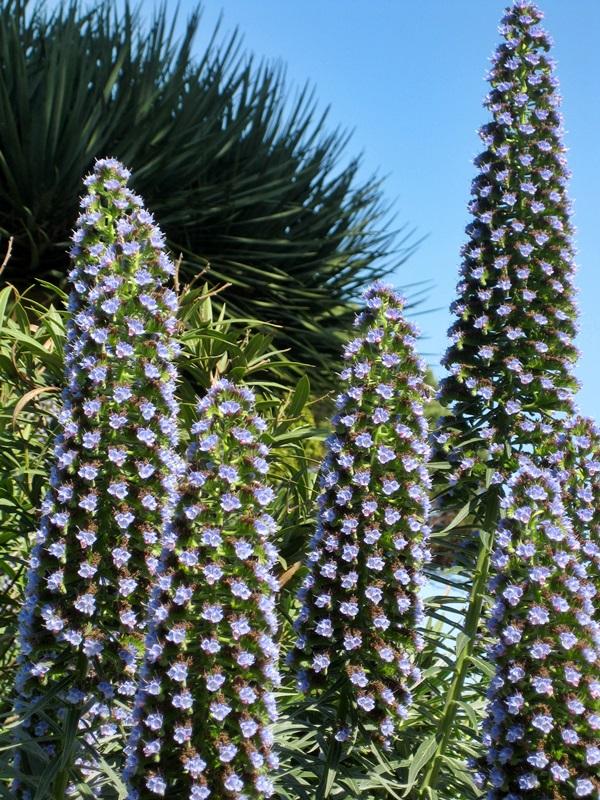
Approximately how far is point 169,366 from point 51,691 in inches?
40.9

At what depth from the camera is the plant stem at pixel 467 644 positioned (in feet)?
12.5

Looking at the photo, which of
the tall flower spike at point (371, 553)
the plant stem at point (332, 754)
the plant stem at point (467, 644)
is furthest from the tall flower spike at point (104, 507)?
the plant stem at point (467, 644)

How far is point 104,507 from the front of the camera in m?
3.18

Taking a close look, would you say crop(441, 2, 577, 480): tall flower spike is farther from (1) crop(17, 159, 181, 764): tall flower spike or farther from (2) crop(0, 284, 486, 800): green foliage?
(1) crop(17, 159, 181, 764): tall flower spike

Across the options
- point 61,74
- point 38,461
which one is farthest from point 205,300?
point 61,74

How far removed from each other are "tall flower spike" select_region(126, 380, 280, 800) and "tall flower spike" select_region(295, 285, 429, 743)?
→ 558mm

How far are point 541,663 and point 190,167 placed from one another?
9.89 m

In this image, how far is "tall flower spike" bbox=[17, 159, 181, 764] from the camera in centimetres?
312

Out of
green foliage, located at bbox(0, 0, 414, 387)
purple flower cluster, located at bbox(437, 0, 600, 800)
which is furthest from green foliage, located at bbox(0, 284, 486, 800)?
green foliage, located at bbox(0, 0, 414, 387)

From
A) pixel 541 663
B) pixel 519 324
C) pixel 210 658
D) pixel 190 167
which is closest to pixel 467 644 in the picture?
pixel 541 663

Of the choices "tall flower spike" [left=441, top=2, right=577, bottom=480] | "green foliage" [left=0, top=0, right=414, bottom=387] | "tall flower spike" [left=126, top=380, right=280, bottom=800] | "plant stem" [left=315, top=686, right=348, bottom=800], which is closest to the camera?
"tall flower spike" [left=126, top=380, right=280, bottom=800]

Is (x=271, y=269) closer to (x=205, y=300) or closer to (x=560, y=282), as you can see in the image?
(x=205, y=300)

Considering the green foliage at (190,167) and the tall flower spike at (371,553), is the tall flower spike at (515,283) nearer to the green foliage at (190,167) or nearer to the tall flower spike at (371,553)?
the tall flower spike at (371,553)

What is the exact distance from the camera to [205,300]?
5.62 meters
